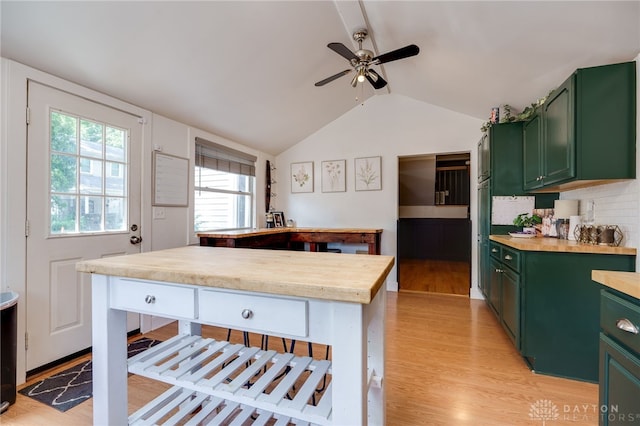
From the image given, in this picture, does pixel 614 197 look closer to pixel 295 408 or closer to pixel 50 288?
pixel 295 408

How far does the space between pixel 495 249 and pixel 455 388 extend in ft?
4.78

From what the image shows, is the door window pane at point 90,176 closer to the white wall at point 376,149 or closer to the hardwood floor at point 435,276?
the white wall at point 376,149

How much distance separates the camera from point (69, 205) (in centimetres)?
220

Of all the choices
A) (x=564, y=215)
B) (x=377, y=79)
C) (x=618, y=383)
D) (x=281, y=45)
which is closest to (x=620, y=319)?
(x=618, y=383)

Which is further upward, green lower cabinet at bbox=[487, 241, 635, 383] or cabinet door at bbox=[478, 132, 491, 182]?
cabinet door at bbox=[478, 132, 491, 182]

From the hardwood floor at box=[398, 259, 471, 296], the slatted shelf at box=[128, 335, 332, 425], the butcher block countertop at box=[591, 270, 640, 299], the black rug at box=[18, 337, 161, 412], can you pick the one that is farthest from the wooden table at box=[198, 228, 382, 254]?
the butcher block countertop at box=[591, 270, 640, 299]

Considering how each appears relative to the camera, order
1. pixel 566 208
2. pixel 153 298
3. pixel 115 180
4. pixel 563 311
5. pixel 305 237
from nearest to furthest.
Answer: pixel 153 298
pixel 563 311
pixel 566 208
pixel 115 180
pixel 305 237

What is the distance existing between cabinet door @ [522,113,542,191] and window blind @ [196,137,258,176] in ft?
11.4

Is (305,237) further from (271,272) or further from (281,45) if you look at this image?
(271,272)

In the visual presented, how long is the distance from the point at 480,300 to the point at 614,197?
7.13 feet

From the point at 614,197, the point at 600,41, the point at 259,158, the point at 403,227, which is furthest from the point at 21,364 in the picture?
the point at 403,227

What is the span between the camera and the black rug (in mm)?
1709

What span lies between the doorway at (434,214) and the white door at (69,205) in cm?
458

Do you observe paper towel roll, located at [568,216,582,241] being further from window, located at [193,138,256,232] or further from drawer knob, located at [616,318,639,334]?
window, located at [193,138,256,232]
